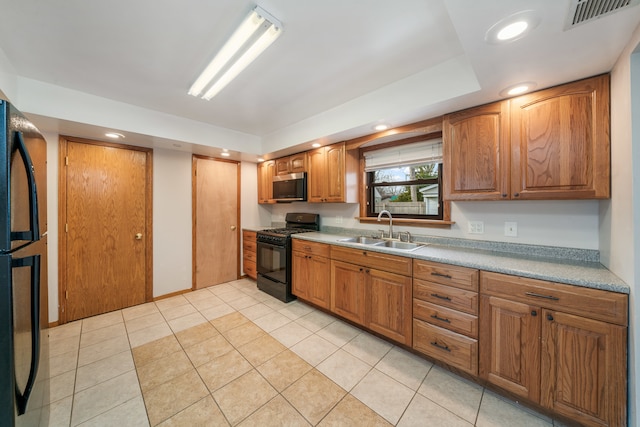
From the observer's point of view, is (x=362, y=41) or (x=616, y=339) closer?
(x=616, y=339)

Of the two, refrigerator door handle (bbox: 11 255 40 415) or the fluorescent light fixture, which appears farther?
the fluorescent light fixture

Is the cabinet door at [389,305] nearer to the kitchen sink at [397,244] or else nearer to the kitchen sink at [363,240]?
the kitchen sink at [397,244]

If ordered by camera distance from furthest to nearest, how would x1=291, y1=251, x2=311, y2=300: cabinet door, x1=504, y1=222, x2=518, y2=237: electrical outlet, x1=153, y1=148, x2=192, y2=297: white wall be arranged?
x1=153, y1=148, x2=192, y2=297: white wall, x1=291, y1=251, x2=311, y2=300: cabinet door, x1=504, y1=222, x2=518, y2=237: electrical outlet

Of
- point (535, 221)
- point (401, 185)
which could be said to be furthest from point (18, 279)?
point (535, 221)

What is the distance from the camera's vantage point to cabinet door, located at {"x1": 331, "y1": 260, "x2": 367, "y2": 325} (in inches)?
94.2

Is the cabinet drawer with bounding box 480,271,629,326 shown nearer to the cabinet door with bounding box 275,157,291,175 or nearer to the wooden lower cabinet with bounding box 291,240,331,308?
the wooden lower cabinet with bounding box 291,240,331,308

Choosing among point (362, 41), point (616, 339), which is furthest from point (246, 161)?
point (616, 339)

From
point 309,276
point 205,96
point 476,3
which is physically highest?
point 205,96

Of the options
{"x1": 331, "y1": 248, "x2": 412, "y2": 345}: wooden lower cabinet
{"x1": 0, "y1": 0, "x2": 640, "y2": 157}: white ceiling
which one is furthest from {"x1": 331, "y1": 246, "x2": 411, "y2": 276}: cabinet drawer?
{"x1": 0, "y1": 0, "x2": 640, "y2": 157}: white ceiling

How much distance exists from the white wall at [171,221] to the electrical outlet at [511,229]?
3968 mm

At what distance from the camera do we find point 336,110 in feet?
8.75

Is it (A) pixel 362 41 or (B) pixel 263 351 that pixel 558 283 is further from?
(B) pixel 263 351

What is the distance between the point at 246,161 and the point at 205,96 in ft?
6.42

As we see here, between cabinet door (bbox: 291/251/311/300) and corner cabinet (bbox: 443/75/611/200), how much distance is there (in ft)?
5.95
